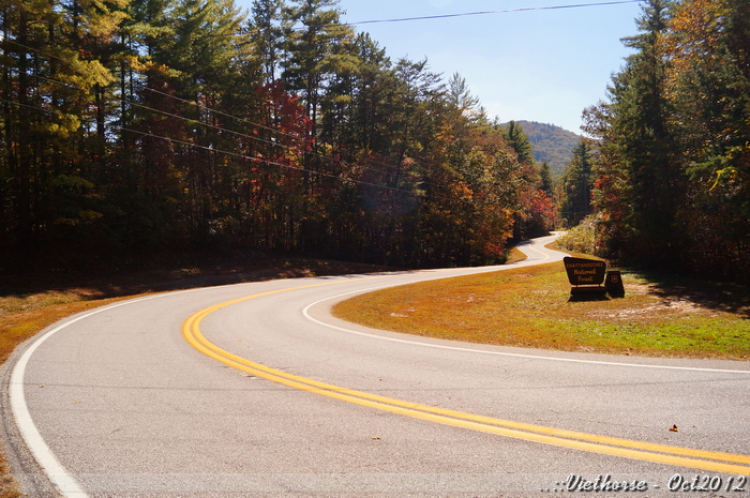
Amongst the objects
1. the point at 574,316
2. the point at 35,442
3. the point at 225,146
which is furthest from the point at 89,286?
the point at 574,316

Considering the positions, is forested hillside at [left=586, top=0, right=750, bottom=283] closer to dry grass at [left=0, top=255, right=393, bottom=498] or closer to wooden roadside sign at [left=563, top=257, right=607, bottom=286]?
wooden roadside sign at [left=563, top=257, right=607, bottom=286]

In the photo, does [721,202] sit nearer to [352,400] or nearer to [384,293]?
[384,293]

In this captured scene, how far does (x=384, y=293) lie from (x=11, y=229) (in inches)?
774

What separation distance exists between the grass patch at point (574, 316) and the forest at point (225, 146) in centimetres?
1668

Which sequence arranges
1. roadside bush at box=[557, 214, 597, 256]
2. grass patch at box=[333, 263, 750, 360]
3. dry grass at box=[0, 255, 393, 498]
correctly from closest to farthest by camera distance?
grass patch at box=[333, 263, 750, 360], dry grass at box=[0, 255, 393, 498], roadside bush at box=[557, 214, 597, 256]

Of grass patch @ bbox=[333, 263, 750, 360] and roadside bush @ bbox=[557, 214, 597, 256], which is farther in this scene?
roadside bush @ bbox=[557, 214, 597, 256]

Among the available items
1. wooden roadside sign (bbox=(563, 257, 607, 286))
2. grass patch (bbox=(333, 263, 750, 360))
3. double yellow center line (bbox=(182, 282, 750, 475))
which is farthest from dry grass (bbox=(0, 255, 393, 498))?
wooden roadside sign (bbox=(563, 257, 607, 286))

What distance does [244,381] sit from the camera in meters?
6.52

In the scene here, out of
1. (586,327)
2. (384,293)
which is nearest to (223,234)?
(384,293)

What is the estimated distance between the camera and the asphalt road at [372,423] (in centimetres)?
351

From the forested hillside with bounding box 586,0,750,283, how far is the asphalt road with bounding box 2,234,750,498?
52.1ft

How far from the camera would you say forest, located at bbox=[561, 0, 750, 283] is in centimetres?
1812

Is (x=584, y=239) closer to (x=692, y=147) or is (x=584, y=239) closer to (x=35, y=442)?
(x=692, y=147)

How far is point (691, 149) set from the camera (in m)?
21.0
